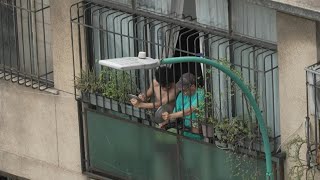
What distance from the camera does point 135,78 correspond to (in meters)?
25.0

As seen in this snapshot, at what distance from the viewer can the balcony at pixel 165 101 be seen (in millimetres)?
23328

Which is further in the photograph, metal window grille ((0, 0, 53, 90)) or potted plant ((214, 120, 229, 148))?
metal window grille ((0, 0, 53, 90))

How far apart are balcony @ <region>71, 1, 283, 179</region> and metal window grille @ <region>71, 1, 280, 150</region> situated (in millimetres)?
14

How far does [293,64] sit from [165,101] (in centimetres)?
263

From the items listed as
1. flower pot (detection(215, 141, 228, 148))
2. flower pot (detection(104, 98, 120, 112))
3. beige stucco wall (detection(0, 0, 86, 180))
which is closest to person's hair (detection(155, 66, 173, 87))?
flower pot (detection(104, 98, 120, 112))

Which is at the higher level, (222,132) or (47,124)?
(222,132)

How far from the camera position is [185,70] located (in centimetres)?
2438

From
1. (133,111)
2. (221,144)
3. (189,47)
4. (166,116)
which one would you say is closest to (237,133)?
(221,144)

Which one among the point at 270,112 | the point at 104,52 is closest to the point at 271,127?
the point at 270,112

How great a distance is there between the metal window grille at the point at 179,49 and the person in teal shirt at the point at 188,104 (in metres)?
0.15

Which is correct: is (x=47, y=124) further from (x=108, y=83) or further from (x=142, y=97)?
(x=142, y=97)

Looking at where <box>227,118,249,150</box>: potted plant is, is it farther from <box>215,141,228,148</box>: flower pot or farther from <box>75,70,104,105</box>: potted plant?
<box>75,70,104,105</box>: potted plant

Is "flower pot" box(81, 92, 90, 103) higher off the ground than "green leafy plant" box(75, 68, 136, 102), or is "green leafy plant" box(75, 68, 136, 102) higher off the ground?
"green leafy plant" box(75, 68, 136, 102)

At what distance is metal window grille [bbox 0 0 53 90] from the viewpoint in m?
26.3
